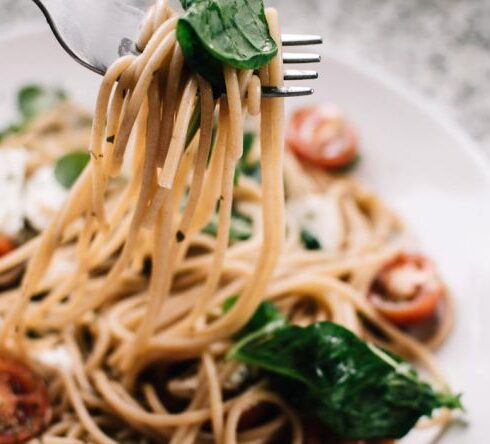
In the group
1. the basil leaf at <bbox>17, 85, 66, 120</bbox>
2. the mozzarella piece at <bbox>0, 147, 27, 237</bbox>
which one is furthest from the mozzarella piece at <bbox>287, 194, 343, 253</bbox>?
the basil leaf at <bbox>17, 85, 66, 120</bbox>

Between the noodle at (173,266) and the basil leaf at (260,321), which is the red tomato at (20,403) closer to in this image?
the noodle at (173,266)

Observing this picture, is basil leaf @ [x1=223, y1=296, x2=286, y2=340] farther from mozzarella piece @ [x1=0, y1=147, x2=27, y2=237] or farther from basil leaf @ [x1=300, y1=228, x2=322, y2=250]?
mozzarella piece @ [x1=0, y1=147, x2=27, y2=237]

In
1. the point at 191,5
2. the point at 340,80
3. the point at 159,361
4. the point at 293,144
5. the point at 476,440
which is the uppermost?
the point at 340,80

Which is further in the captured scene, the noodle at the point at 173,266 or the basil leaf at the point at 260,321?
the basil leaf at the point at 260,321

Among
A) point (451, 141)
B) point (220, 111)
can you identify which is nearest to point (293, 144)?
point (451, 141)

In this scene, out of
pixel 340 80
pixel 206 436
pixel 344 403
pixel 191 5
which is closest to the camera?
pixel 191 5

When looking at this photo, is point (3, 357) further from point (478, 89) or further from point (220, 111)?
point (478, 89)

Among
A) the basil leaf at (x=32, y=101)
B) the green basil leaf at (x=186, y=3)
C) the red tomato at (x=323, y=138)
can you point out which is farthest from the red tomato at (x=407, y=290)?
the basil leaf at (x=32, y=101)
